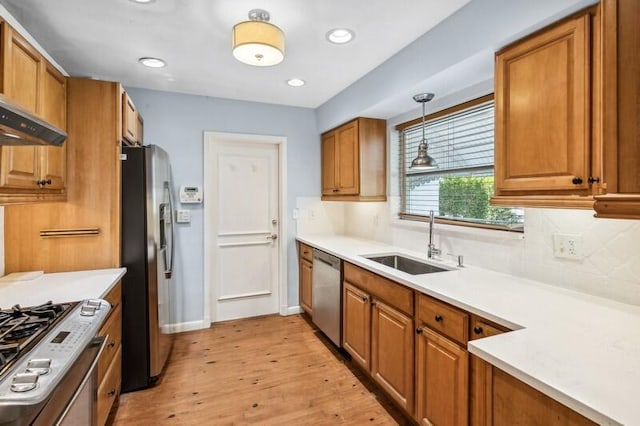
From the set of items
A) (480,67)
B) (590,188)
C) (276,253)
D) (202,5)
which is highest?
(202,5)

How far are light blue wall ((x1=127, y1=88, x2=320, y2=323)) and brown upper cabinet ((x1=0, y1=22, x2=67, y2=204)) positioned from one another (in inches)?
44.3

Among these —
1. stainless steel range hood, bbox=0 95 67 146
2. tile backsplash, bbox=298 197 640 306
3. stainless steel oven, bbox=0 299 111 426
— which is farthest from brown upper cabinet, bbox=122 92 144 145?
tile backsplash, bbox=298 197 640 306

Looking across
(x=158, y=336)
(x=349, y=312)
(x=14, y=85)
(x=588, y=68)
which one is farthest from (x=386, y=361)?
(x=14, y=85)

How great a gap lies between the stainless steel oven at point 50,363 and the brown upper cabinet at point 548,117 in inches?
76.5

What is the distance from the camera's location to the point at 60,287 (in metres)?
1.91

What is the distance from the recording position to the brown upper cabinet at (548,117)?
1.32m

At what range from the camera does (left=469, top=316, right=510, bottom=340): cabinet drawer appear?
1367 mm

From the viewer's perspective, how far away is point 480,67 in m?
1.95

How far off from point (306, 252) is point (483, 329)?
7.72 feet

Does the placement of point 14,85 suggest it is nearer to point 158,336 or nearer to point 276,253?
point 158,336

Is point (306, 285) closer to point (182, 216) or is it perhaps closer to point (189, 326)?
point (189, 326)

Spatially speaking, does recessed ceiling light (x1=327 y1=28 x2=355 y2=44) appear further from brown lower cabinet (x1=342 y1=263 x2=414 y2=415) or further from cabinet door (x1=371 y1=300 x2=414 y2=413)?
cabinet door (x1=371 y1=300 x2=414 y2=413)

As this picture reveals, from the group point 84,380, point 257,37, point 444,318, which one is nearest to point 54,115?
point 257,37

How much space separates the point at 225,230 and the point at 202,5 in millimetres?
2323
